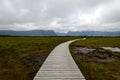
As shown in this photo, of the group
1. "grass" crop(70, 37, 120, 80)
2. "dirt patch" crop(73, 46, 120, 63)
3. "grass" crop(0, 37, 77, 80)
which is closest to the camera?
"grass" crop(70, 37, 120, 80)

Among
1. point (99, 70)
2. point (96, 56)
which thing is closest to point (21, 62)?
point (99, 70)

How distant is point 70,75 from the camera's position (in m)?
12.5

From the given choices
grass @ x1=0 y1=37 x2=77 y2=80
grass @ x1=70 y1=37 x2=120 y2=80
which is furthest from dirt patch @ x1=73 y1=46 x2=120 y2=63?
grass @ x1=0 y1=37 x2=77 y2=80

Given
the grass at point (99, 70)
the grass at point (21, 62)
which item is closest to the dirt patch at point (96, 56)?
the grass at point (99, 70)

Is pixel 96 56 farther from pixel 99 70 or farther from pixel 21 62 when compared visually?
pixel 21 62

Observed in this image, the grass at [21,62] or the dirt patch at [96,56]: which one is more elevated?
the grass at [21,62]

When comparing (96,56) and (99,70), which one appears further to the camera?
(96,56)

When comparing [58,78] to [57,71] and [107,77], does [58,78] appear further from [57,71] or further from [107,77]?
[107,77]

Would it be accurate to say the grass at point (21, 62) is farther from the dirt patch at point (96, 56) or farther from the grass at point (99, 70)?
the dirt patch at point (96, 56)

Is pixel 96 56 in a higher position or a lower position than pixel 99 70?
lower

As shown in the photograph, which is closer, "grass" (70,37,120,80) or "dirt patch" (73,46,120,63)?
"grass" (70,37,120,80)

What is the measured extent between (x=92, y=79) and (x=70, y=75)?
7.59ft

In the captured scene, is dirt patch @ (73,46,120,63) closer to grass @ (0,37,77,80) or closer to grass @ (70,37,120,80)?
grass @ (70,37,120,80)

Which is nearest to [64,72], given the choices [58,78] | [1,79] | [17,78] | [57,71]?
[57,71]
